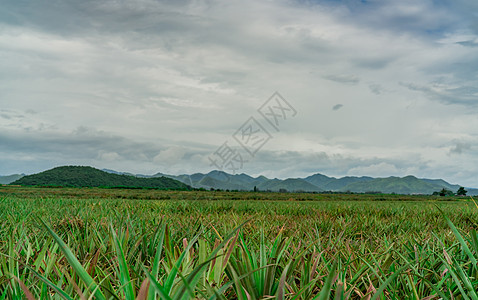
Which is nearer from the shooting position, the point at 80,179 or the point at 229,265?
the point at 229,265

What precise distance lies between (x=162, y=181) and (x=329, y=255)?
114m

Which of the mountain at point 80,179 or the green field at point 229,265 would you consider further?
the mountain at point 80,179

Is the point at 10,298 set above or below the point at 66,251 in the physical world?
→ below

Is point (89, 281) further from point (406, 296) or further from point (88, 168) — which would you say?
point (88, 168)

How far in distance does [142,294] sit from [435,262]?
5.80 feet

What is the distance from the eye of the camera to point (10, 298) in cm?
132

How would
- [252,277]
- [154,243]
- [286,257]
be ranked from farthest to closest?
[154,243]
[286,257]
[252,277]

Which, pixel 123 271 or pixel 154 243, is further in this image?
pixel 154 243

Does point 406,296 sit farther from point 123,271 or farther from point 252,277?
point 123,271

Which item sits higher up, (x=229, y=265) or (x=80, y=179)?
(x=229, y=265)

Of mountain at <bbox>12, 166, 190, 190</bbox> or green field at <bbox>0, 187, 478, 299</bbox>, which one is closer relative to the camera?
green field at <bbox>0, 187, 478, 299</bbox>

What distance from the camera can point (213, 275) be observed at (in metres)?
1.44

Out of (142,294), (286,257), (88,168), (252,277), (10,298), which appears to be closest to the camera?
(142,294)

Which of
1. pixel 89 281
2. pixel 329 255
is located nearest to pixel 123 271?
pixel 89 281
